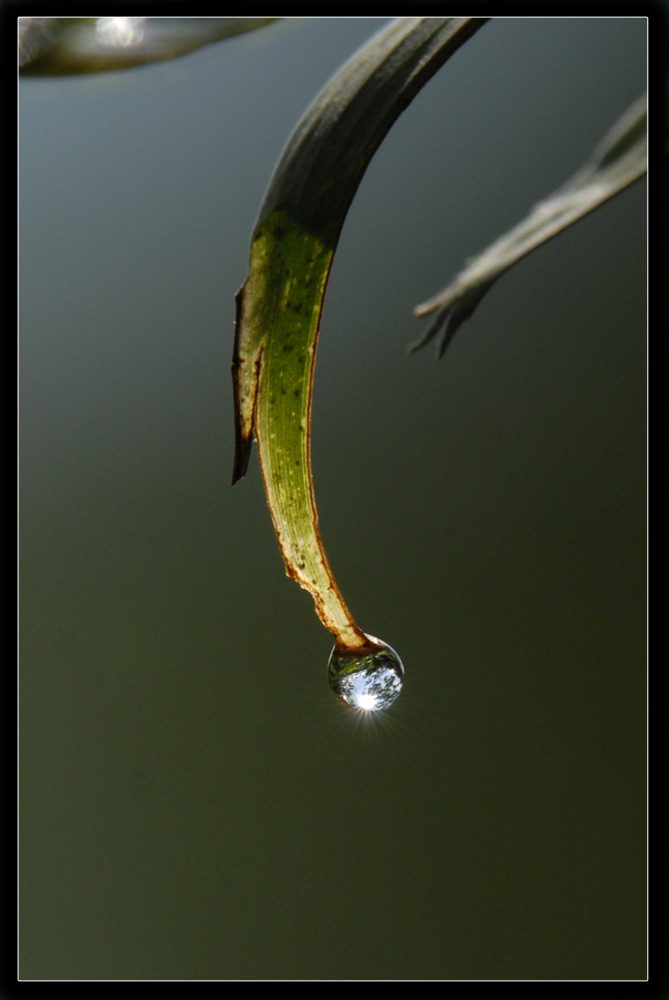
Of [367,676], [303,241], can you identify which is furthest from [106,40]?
[367,676]

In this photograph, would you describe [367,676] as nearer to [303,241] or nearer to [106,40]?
[303,241]

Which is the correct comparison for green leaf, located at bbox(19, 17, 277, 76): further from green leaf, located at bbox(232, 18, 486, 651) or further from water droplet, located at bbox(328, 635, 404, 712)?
water droplet, located at bbox(328, 635, 404, 712)

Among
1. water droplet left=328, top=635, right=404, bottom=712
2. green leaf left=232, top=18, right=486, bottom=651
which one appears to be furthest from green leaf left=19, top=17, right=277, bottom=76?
water droplet left=328, top=635, right=404, bottom=712
